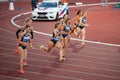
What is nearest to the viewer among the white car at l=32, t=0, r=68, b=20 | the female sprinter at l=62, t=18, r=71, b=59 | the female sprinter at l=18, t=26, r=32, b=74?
the female sprinter at l=18, t=26, r=32, b=74

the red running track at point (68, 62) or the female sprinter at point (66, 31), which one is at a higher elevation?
the female sprinter at point (66, 31)

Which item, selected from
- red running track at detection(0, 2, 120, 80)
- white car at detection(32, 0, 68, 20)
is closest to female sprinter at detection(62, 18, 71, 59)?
red running track at detection(0, 2, 120, 80)

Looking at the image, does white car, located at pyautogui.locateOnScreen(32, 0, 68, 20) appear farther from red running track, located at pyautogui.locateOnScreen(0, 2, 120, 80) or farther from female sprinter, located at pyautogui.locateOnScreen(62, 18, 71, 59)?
female sprinter, located at pyautogui.locateOnScreen(62, 18, 71, 59)

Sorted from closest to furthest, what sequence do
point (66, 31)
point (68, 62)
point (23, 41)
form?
1. point (23, 41)
2. point (68, 62)
3. point (66, 31)

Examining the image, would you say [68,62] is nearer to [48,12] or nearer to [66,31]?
[66,31]

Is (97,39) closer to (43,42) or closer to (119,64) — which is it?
(43,42)

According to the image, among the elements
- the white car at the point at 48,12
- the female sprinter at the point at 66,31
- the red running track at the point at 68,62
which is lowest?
the red running track at the point at 68,62

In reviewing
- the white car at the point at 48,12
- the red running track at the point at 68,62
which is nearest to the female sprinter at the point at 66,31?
the red running track at the point at 68,62

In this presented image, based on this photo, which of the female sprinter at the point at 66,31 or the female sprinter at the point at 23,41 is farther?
the female sprinter at the point at 66,31

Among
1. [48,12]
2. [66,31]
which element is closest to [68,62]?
[66,31]

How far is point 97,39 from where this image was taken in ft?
57.4

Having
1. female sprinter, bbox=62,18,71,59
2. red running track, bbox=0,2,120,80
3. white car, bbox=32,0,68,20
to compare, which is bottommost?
red running track, bbox=0,2,120,80

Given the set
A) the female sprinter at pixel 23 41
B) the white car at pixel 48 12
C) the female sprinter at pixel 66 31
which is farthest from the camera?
the white car at pixel 48 12

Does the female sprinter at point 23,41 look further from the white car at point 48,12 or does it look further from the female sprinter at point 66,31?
the white car at point 48,12
